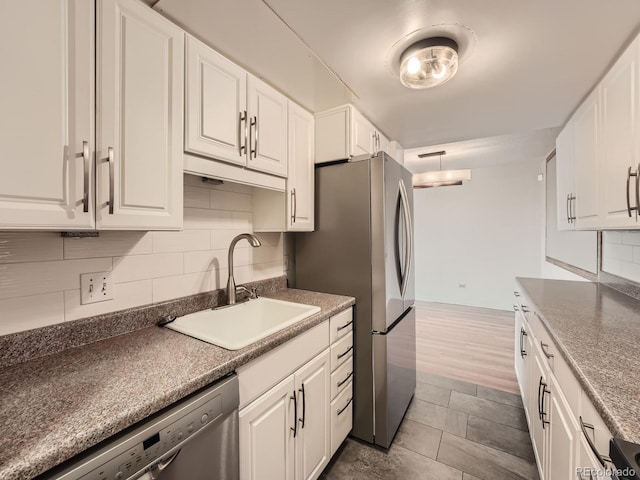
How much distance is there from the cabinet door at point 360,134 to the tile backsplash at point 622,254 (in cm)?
183

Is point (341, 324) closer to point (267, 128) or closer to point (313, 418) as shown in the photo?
point (313, 418)

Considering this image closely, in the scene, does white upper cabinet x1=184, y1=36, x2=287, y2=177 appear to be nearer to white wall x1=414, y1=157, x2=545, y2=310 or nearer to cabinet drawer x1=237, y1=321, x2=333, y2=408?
cabinet drawer x1=237, y1=321, x2=333, y2=408

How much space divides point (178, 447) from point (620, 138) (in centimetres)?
222

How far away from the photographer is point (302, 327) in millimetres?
1279

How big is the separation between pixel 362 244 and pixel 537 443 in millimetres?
1409

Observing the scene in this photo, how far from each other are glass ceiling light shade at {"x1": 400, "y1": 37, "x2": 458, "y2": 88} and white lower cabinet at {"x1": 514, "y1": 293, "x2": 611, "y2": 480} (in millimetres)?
1377

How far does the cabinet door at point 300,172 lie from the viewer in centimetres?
176

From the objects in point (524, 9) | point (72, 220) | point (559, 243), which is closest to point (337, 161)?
point (524, 9)

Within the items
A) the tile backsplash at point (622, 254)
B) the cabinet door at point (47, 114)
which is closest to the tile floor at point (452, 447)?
the tile backsplash at point (622, 254)

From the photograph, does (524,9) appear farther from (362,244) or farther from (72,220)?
(72,220)

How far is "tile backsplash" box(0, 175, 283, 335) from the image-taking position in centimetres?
95

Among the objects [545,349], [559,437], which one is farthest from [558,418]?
[545,349]

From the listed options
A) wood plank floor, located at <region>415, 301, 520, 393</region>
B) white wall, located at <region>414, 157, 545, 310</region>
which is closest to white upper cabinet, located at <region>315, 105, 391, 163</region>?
wood plank floor, located at <region>415, 301, 520, 393</region>

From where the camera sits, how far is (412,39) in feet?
4.30
